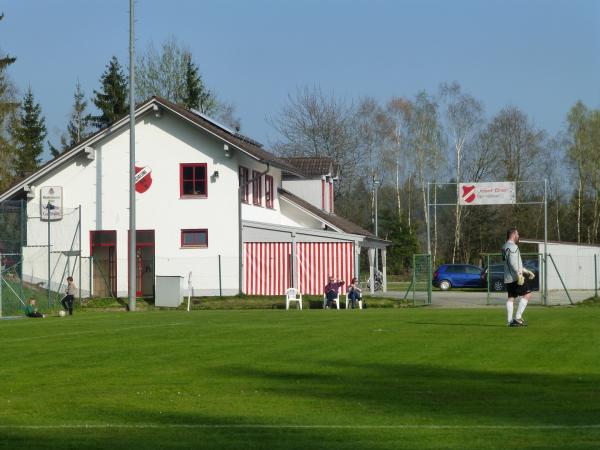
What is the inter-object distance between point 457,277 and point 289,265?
2024 cm

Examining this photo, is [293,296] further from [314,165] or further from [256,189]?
[314,165]

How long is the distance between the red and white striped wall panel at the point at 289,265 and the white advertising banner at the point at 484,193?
5665mm

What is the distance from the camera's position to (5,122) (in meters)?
77.1

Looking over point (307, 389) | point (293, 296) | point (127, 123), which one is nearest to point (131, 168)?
point (127, 123)

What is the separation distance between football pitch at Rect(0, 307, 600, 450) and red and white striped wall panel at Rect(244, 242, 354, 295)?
27.8 metres

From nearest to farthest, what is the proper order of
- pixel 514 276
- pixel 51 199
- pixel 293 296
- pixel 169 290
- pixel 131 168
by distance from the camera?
pixel 514 276 → pixel 131 168 → pixel 293 296 → pixel 169 290 → pixel 51 199

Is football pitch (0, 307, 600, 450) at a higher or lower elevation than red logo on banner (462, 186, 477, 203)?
lower

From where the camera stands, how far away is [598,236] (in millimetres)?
91000

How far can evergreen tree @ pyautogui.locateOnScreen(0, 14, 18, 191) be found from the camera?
7200 centimetres

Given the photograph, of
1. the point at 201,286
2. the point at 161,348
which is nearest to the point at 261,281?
the point at 201,286

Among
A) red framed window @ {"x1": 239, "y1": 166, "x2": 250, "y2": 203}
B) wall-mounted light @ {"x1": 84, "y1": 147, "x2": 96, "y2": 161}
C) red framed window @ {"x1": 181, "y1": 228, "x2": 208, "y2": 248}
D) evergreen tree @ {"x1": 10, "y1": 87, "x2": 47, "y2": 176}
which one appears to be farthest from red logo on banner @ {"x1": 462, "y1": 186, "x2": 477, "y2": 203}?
evergreen tree @ {"x1": 10, "y1": 87, "x2": 47, "y2": 176}

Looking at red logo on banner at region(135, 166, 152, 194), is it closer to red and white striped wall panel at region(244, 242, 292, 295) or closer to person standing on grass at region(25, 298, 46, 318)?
red and white striped wall panel at region(244, 242, 292, 295)

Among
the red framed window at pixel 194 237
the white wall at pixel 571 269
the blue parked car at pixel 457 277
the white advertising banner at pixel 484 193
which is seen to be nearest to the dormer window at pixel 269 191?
the red framed window at pixel 194 237

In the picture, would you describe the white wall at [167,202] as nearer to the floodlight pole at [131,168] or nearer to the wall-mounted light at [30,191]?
the wall-mounted light at [30,191]
